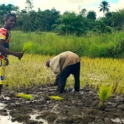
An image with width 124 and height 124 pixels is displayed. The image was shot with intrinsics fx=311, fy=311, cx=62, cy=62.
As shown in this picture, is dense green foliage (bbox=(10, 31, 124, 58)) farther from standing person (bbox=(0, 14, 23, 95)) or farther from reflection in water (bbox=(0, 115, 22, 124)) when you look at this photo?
reflection in water (bbox=(0, 115, 22, 124))

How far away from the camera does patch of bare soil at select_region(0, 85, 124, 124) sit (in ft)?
13.3

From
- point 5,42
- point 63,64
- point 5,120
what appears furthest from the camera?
point 63,64

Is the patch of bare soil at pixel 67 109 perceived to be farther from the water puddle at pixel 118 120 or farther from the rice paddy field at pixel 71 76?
the rice paddy field at pixel 71 76

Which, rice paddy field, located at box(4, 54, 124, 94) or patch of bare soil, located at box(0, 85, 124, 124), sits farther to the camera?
rice paddy field, located at box(4, 54, 124, 94)

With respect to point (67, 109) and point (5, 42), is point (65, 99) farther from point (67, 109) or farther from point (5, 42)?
point (5, 42)

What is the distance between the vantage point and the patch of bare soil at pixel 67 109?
13.3 feet

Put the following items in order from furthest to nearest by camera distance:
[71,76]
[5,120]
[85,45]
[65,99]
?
[85,45] < [71,76] < [65,99] < [5,120]

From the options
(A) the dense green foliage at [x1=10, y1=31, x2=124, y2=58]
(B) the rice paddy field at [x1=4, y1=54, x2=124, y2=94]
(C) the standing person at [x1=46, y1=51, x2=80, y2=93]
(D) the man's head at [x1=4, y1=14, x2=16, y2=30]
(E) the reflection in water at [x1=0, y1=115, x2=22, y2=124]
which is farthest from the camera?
(A) the dense green foliage at [x1=10, y1=31, x2=124, y2=58]

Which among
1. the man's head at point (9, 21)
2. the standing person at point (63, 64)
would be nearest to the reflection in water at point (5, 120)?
the man's head at point (9, 21)

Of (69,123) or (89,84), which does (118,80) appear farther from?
(69,123)

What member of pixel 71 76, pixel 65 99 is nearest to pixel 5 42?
pixel 65 99

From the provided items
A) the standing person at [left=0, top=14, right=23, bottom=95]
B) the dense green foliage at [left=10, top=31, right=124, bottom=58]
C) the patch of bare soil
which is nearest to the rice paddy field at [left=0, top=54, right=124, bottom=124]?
the patch of bare soil

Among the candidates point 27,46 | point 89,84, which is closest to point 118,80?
point 89,84

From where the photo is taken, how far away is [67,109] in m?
4.54
